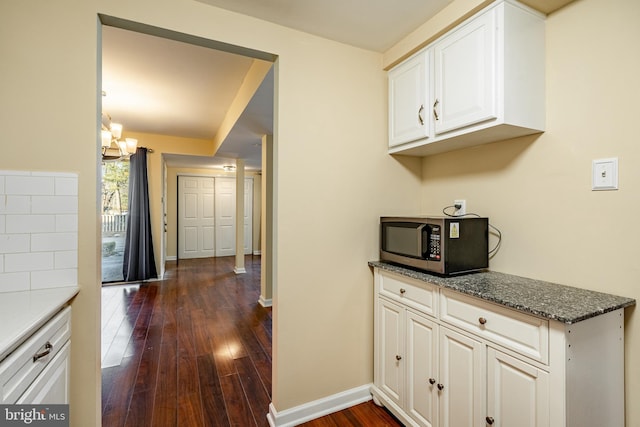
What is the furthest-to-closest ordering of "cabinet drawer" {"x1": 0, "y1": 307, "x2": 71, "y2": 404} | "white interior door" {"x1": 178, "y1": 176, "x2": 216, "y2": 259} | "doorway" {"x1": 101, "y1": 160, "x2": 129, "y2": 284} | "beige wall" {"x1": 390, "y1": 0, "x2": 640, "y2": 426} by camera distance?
"white interior door" {"x1": 178, "y1": 176, "x2": 216, "y2": 259}
"doorway" {"x1": 101, "y1": 160, "x2": 129, "y2": 284}
"beige wall" {"x1": 390, "y1": 0, "x2": 640, "y2": 426}
"cabinet drawer" {"x1": 0, "y1": 307, "x2": 71, "y2": 404}

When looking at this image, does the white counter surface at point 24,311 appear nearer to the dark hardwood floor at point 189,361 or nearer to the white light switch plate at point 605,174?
the dark hardwood floor at point 189,361

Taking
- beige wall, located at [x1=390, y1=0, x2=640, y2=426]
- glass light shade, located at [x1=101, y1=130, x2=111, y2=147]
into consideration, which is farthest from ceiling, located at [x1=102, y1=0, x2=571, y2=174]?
glass light shade, located at [x1=101, y1=130, x2=111, y2=147]

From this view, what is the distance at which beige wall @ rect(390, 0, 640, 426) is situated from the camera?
1.17m

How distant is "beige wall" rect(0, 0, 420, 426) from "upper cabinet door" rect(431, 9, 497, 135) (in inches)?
19.0

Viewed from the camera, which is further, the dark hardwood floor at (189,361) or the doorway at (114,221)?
the doorway at (114,221)

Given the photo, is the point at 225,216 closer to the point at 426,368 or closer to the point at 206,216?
the point at 206,216

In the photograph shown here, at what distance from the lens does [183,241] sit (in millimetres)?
6945

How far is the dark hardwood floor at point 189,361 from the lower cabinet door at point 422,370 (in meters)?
0.25

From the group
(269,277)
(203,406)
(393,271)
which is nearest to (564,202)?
(393,271)

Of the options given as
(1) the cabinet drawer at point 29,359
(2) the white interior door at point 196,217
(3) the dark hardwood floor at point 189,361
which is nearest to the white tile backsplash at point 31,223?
(1) the cabinet drawer at point 29,359

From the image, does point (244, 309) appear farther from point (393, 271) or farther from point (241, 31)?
point (241, 31)

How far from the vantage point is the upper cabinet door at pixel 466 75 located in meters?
1.34

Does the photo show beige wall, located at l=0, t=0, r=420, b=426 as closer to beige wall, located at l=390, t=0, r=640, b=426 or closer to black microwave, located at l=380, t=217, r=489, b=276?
black microwave, located at l=380, t=217, r=489, b=276

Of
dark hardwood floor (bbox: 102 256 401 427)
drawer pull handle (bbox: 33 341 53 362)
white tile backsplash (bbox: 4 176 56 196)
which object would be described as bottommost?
dark hardwood floor (bbox: 102 256 401 427)
